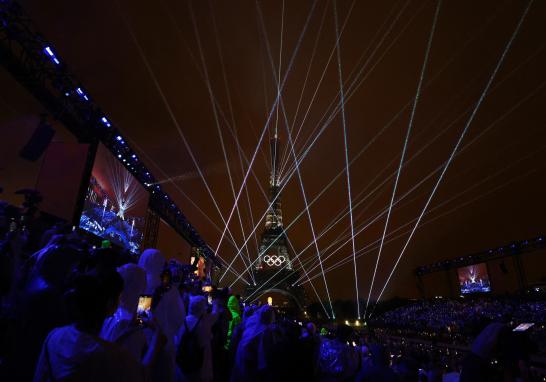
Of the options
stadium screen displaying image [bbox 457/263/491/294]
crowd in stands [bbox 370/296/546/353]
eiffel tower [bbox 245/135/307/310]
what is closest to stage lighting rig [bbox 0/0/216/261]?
crowd in stands [bbox 370/296/546/353]

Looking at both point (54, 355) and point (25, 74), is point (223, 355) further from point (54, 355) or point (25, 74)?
point (25, 74)

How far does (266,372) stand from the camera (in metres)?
3.68

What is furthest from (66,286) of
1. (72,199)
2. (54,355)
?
(72,199)

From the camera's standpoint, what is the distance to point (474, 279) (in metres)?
51.1

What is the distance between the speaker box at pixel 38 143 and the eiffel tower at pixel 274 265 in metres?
65.7

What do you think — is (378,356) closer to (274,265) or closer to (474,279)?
(474,279)

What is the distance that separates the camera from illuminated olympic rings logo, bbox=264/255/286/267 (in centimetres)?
7556

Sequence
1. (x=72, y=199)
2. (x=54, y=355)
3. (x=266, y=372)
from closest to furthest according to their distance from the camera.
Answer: (x=54, y=355), (x=266, y=372), (x=72, y=199)

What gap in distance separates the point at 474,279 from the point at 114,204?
174ft

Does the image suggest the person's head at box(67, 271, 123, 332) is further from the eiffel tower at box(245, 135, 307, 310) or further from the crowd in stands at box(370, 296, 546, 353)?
the eiffel tower at box(245, 135, 307, 310)

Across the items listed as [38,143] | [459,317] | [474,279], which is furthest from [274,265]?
[38,143]

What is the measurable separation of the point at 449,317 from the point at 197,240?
27.2m

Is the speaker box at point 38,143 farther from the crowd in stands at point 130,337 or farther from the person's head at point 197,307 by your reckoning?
the person's head at point 197,307

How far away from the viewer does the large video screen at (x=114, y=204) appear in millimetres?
13234
